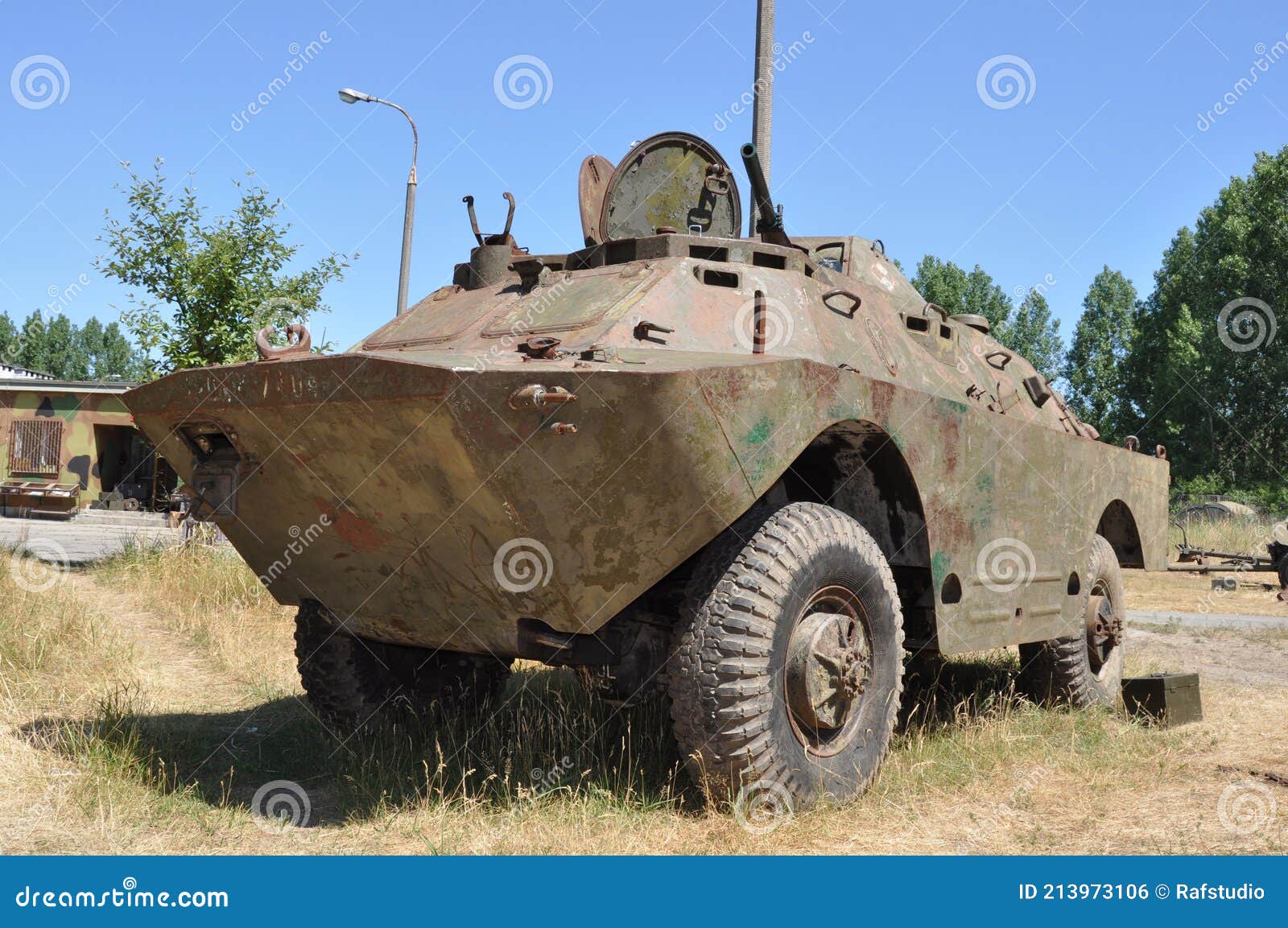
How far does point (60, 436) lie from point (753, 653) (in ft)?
61.2

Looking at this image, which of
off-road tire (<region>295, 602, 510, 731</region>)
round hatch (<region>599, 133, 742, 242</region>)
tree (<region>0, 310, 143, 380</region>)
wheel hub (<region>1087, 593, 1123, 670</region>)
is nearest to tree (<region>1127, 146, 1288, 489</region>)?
wheel hub (<region>1087, 593, 1123, 670</region>)

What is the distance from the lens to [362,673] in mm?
5379

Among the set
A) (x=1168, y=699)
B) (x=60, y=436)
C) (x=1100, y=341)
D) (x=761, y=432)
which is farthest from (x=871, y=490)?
(x=1100, y=341)

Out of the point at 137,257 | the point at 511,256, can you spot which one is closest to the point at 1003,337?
the point at 137,257

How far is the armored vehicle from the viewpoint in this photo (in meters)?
3.70

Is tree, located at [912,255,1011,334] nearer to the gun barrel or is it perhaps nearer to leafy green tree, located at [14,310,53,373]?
the gun barrel

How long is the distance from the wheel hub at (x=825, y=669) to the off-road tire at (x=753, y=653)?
73mm

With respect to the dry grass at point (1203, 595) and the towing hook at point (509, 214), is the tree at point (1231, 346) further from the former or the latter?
the towing hook at point (509, 214)

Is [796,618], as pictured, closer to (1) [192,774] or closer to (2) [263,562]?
(2) [263,562]

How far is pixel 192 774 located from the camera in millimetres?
4824

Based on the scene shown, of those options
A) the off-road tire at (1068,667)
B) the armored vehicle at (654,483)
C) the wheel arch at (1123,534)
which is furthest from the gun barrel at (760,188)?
the wheel arch at (1123,534)

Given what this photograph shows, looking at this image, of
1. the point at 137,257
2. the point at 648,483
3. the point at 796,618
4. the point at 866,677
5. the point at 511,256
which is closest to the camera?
the point at 648,483

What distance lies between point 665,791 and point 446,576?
1.12 metres

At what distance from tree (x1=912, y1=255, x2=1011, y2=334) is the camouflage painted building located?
25873 millimetres
